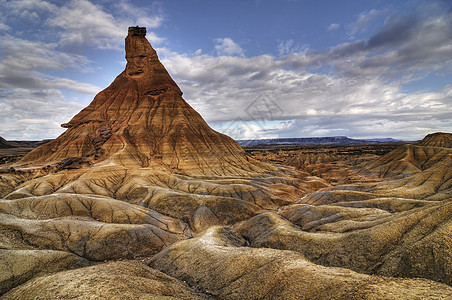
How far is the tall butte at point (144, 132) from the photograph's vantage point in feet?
210

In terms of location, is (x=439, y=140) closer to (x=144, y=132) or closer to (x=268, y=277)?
(x=268, y=277)

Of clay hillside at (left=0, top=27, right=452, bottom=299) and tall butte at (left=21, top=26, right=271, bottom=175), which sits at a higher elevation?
tall butte at (left=21, top=26, right=271, bottom=175)

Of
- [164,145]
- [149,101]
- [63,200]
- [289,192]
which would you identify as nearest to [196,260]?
[63,200]

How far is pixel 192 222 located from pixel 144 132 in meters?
42.0

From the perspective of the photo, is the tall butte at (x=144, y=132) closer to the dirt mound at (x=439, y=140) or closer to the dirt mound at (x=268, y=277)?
the dirt mound at (x=268, y=277)

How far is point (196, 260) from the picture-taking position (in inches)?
766

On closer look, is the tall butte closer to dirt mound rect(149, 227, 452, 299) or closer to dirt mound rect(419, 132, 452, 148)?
dirt mound rect(149, 227, 452, 299)

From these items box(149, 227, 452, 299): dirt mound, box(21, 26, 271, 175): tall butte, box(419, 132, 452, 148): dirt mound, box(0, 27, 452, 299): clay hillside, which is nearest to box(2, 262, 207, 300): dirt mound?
box(0, 27, 452, 299): clay hillside

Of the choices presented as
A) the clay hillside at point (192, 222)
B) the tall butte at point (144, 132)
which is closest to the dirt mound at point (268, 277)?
the clay hillside at point (192, 222)

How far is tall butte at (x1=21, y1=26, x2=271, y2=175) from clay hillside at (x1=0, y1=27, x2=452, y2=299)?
0.46 m

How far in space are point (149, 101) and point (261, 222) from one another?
2497 inches

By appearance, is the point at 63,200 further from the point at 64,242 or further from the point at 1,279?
the point at 1,279

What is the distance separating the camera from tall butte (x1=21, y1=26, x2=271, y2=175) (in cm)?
6406

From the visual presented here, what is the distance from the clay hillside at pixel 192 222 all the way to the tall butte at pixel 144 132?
0.46 meters
